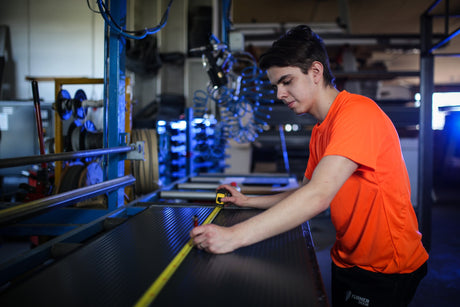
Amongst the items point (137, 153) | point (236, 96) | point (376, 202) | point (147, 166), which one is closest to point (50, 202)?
point (137, 153)

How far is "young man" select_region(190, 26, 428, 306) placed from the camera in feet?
3.23

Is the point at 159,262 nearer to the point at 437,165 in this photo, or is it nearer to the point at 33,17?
the point at 33,17

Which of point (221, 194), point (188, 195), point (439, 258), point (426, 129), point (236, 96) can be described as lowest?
point (439, 258)

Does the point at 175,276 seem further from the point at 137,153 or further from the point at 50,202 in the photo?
the point at 137,153

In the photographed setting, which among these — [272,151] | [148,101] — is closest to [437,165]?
[272,151]

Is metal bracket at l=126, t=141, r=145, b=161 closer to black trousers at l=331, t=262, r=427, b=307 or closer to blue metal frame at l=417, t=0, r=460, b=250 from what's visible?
black trousers at l=331, t=262, r=427, b=307

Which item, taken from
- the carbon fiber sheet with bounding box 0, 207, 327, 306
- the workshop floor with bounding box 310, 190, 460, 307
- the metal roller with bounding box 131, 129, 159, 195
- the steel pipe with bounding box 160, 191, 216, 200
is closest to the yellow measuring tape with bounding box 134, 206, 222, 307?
the carbon fiber sheet with bounding box 0, 207, 327, 306

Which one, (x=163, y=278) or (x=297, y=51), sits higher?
(x=297, y=51)

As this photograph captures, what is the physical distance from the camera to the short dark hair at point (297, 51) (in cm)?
118

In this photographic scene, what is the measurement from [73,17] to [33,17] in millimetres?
827

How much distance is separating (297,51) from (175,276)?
2.78ft

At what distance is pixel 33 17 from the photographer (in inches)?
246

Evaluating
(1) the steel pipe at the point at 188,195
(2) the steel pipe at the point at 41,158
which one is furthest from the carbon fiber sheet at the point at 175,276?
(1) the steel pipe at the point at 188,195

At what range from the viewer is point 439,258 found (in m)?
3.63
